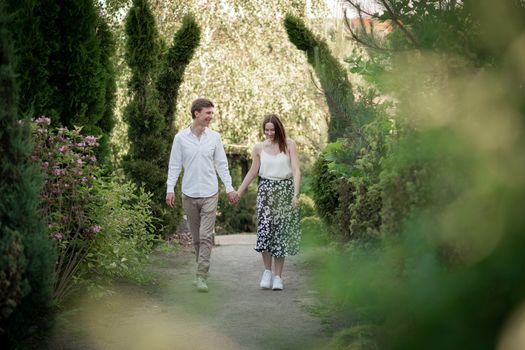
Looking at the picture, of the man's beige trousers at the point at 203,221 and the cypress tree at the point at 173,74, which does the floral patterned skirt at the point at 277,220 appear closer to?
the man's beige trousers at the point at 203,221

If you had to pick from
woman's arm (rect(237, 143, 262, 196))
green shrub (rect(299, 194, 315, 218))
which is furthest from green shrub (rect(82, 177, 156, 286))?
green shrub (rect(299, 194, 315, 218))

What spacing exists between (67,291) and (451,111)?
5426 millimetres

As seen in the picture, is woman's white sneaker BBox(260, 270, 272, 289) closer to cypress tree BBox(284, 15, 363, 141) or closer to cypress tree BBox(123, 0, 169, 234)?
cypress tree BBox(284, 15, 363, 141)

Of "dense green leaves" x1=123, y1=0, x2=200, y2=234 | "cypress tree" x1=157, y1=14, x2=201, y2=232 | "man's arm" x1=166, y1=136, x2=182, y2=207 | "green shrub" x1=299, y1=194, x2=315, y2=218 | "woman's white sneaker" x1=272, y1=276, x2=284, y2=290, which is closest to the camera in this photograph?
"woman's white sneaker" x1=272, y1=276, x2=284, y2=290

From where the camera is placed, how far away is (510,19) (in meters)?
1.55

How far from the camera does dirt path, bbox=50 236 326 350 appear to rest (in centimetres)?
491

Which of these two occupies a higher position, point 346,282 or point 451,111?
point 451,111

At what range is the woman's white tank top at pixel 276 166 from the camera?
723 cm

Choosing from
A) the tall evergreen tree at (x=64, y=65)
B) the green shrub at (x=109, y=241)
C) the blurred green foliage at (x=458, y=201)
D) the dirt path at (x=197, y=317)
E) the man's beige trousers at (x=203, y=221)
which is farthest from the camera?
the man's beige trousers at (x=203, y=221)

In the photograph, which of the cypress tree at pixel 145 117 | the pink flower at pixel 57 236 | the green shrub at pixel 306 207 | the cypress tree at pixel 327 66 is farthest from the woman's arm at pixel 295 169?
the green shrub at pixel 306 207

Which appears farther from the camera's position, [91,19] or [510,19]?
[91,19]

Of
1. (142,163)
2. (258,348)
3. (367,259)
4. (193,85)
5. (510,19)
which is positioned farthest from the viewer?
(193,85)

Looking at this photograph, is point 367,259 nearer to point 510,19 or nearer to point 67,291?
point 510,19

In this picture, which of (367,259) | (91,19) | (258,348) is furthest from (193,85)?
(367,259)
